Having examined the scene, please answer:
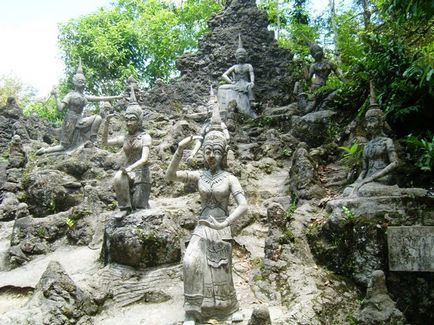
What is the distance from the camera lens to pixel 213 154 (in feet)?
20.3

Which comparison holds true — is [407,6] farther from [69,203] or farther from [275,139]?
[69,203]

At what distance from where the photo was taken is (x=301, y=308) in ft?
19.4

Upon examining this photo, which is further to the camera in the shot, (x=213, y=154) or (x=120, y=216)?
(x=120, y=216)

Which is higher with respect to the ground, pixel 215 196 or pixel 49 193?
pixel 49 193

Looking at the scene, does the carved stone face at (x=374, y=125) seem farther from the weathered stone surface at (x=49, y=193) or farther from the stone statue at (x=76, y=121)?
the stone statue at (x=76, y=121)

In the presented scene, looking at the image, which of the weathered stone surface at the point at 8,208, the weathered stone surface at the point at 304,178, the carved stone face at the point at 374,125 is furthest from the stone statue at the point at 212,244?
the weathered stone surface at the point at 8,208

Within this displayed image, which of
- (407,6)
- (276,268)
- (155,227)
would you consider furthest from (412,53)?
(155,227)

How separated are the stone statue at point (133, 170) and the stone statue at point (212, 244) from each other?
6.06ft

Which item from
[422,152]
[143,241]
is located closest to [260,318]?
[143,241]

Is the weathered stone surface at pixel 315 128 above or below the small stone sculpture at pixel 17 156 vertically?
above

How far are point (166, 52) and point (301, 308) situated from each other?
80.0ft

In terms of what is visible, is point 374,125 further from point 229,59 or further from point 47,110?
point 47,110

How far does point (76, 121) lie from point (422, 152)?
895cm

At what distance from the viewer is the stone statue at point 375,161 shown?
7.23 meters
